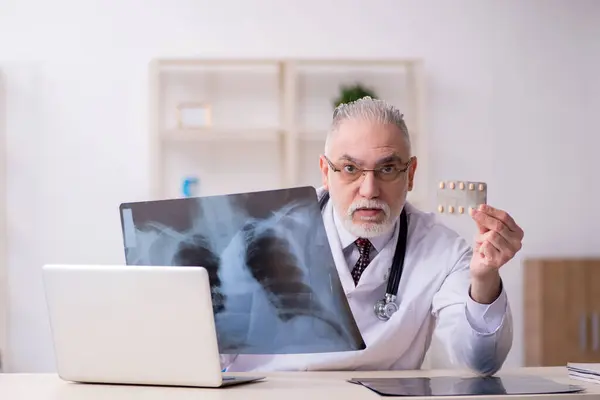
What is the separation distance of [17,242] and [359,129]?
107 inches

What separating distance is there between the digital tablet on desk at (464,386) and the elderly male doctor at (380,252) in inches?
11.9

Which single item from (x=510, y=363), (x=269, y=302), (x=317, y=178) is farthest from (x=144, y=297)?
(x=510, y=363)

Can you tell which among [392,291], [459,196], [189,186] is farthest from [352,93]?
[459,196]

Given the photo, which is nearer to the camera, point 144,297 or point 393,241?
point 144,297

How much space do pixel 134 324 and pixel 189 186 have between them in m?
2.94

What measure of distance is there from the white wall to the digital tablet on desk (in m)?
2.97

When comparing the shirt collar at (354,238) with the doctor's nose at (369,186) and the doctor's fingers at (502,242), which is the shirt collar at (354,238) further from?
the doctor's fingers at (502,242)

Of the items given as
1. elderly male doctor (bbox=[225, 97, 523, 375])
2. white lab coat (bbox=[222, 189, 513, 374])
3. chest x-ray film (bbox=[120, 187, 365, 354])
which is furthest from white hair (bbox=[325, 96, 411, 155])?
chest x-ray film (bbox=[120, 187, 365, 354])

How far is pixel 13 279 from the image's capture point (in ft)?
15.2

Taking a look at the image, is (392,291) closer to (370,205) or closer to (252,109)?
(370,205)

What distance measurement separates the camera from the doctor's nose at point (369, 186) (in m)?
2.38

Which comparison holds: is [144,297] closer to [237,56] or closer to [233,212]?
[233,212]

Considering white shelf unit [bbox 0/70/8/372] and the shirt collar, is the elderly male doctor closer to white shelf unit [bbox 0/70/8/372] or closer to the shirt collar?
the shirt collar

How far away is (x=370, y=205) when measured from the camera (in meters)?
2.38
